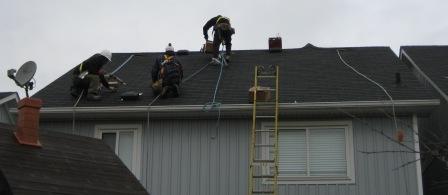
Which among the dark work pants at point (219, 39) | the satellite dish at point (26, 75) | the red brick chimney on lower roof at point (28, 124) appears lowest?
the red brick chimney on lower roof at point (28, 124)

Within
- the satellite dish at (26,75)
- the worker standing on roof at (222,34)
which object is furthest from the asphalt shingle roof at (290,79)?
the satellite dish at (26,75)

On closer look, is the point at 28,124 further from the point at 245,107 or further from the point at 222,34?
the point at 222,34

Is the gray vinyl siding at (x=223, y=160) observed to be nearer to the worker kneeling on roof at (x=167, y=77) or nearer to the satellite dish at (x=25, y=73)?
the worker kneeling on roof at (x=167, y=77)

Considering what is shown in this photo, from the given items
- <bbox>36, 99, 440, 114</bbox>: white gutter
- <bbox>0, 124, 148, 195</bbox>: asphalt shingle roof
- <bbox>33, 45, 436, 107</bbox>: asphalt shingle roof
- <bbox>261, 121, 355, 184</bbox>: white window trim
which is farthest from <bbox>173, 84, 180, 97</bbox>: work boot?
<bbox>0, 124, 148, 195</bbox>: asphalt shingle roof

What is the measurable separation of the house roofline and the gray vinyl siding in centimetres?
34

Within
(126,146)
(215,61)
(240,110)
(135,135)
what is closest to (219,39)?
(215,61)

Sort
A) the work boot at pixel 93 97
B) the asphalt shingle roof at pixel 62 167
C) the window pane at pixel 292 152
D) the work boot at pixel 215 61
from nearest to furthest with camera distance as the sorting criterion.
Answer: the asphalt shingle roof at pixel 62 167, the window pane at pixel 292 152, the work boot at pixel 93 97, the work boot at pixel 215 61

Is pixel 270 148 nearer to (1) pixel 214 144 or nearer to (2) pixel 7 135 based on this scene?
(1) pixel 214 144

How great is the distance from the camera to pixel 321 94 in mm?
12438

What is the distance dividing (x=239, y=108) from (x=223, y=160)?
98 cm

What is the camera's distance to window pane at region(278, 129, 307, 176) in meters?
11.9

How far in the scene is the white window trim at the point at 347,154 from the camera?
38.0 feet

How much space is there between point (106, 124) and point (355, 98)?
458cm

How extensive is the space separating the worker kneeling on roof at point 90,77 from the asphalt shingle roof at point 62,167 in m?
2.99
